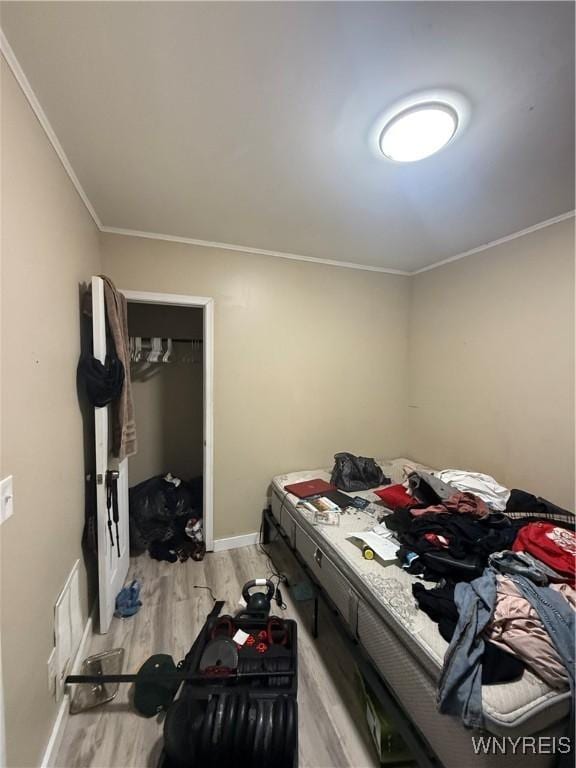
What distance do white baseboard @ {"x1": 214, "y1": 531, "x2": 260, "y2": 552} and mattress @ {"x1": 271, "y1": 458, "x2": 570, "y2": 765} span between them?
2.82ft

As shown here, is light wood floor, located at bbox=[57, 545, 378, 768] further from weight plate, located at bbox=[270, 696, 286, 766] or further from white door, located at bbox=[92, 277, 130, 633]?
weight plate, located at bbox=[270, 696, 286, 766]

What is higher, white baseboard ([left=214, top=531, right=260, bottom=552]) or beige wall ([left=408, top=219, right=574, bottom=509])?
beige wall ([left=408, top=219, right=574, bottom=509])

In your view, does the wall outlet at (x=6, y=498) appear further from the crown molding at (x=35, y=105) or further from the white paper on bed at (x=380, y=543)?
the white paper on bed at (x=380, y=543)

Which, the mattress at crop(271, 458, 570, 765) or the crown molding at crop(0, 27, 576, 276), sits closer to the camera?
the mattress at crop(271, 458, 570, 765)

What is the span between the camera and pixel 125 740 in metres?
1.25

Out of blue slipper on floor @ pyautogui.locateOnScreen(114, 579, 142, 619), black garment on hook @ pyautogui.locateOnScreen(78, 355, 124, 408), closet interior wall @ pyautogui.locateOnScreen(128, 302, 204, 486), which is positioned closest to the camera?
black garment on hook @ pyautogui.locateOnScreen(78, 355, 124, 408)

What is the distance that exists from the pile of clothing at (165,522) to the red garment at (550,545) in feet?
7.36

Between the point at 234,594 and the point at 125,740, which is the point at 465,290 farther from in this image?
the point at 125,740

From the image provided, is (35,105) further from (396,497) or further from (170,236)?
(396,497)

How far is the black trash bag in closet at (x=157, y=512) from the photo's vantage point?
100 inches

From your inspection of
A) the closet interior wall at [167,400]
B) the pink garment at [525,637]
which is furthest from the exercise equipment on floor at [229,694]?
the closet interior wall at [167,400]

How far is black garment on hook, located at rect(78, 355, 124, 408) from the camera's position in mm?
1610

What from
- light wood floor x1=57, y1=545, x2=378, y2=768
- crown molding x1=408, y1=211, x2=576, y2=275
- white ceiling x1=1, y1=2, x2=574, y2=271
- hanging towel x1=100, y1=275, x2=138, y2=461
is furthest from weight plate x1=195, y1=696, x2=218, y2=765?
crown molding x1=408, y1=211, x2=576, y2=275

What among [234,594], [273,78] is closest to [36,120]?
[273,78]
